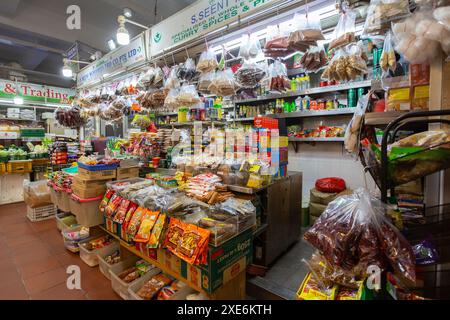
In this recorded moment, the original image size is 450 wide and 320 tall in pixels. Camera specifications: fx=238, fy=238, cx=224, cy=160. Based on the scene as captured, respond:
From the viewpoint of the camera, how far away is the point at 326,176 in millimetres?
3982

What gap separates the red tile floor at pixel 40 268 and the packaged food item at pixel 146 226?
0.71m

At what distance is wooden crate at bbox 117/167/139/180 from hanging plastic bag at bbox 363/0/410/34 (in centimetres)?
271

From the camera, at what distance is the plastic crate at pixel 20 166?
195 inches

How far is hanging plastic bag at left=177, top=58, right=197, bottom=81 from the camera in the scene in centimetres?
282

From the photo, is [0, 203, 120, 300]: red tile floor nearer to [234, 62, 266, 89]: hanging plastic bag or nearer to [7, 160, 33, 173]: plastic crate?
[7, 160, 33, 173]: plastic crate

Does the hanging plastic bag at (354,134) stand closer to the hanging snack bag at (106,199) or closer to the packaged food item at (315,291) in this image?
the packaged food item at (315,291)

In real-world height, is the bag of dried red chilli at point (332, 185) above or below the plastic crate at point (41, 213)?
above

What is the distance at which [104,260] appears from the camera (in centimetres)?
243

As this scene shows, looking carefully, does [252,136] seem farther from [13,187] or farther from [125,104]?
[13,187]

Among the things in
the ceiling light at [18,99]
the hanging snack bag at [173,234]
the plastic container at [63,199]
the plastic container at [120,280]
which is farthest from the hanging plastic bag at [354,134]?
the ceiling light at [18,99]

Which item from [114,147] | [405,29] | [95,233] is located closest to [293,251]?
[405,29]

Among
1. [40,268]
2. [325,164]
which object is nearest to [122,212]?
[40,268]

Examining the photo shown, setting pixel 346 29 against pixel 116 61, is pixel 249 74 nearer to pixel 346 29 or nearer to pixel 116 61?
pixel 346 29

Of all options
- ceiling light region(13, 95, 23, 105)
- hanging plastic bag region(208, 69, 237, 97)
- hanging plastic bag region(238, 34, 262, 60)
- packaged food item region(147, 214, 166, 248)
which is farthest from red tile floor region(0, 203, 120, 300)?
ceiling light region(13, 95, 23, 105)
